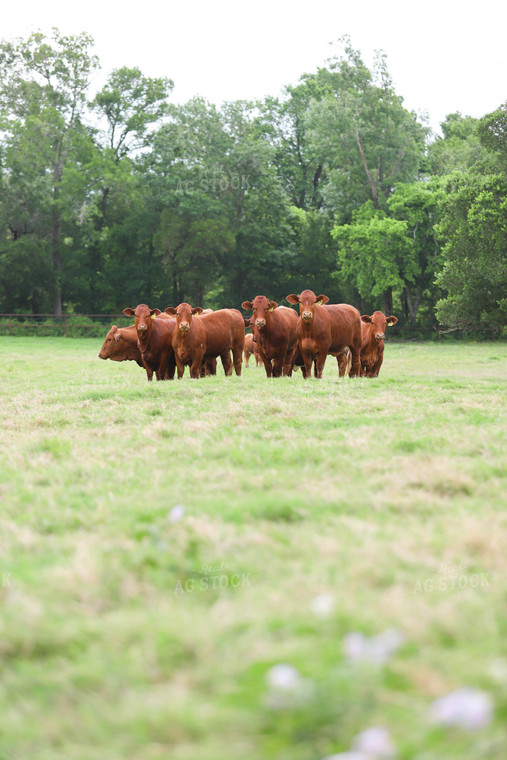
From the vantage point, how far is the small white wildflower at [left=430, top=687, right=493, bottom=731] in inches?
68.6

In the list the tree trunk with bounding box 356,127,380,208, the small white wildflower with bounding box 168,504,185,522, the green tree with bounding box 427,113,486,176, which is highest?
the green tree with bounding box 427,113,486,176

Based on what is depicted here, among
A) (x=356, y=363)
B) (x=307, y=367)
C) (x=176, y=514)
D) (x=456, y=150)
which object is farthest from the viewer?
(x=456, y=150)

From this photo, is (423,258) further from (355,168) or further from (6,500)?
(6,500)

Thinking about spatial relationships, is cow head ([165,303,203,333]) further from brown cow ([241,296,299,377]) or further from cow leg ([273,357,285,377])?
cow leg ([273,357,285,377])

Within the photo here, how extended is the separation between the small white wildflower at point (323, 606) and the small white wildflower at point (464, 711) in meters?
0.55

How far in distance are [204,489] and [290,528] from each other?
1.03 metres

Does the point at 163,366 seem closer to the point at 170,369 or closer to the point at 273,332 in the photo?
the point at 170,369

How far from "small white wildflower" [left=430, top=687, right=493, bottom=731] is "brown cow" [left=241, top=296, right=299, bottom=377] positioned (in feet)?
37.8

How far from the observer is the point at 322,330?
13336 mm

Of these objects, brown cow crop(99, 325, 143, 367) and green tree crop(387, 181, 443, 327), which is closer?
brown cow crop(99, 325, 143, 367)

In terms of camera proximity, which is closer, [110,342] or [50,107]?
[110,342]

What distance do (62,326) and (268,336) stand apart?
31213 millimetres

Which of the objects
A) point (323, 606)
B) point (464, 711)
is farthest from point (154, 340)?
point (464, 711)

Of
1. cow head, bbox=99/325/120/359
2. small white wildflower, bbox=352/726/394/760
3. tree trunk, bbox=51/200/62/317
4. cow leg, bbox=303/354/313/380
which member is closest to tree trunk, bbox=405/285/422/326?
tree trunk, bbox=51/200/62/317
